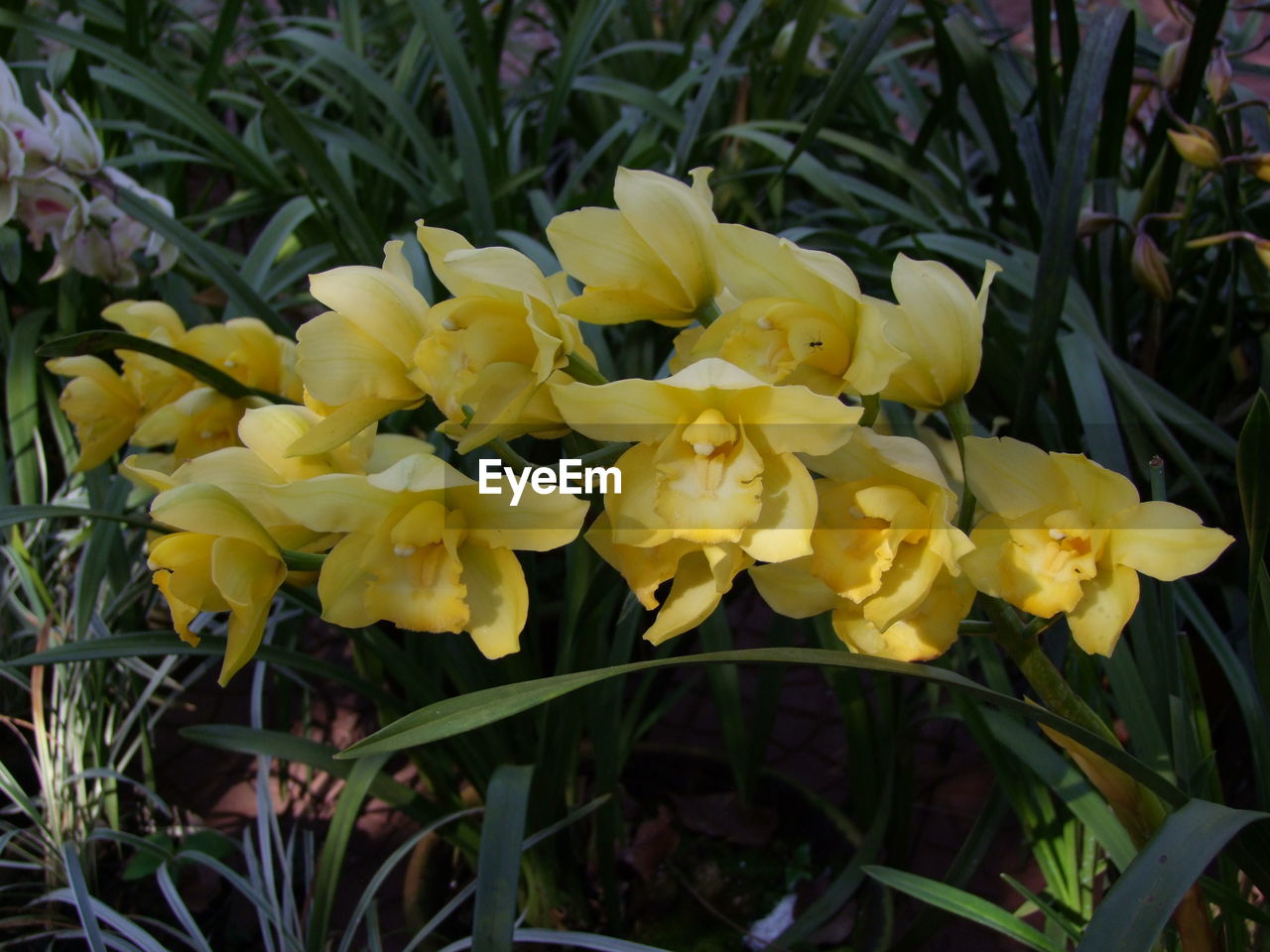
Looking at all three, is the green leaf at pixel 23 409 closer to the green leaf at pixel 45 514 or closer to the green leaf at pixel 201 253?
the green leaf at pixel 201 253

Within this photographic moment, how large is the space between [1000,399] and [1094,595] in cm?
92

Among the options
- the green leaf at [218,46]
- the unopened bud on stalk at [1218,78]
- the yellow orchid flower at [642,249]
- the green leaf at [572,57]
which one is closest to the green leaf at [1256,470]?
the yellow orchid flower at [642,249]

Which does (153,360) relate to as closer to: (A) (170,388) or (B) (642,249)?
(A) (170,388)

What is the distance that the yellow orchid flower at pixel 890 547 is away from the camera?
1.95 feet

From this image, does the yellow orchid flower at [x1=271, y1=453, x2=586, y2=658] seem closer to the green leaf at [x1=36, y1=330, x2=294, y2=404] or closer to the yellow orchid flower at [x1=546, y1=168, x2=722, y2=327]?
the yellow orchid flower at [x1=546, y1=168, x2=722, y2=327]

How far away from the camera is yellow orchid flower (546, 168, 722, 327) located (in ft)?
2.15

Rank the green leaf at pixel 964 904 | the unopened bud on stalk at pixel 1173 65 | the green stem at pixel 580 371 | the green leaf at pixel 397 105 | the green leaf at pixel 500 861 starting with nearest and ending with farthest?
the green stem at pixel 580 371
the green leaf at pixel 500 861
the green leaf at pixel 964 904
the unopened bud on stalk at pixel 1173 65
the green leaf at pixel 397 105

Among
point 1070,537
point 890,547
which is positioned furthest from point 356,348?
point 1070,537

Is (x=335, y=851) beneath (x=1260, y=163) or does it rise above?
beneath

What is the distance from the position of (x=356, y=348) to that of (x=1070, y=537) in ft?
1.58

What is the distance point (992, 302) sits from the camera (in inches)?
52.6

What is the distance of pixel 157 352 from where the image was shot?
1017 mm

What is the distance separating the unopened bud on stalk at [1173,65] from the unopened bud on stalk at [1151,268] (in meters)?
0.25

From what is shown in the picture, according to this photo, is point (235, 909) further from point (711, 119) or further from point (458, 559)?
point (711, 119)
